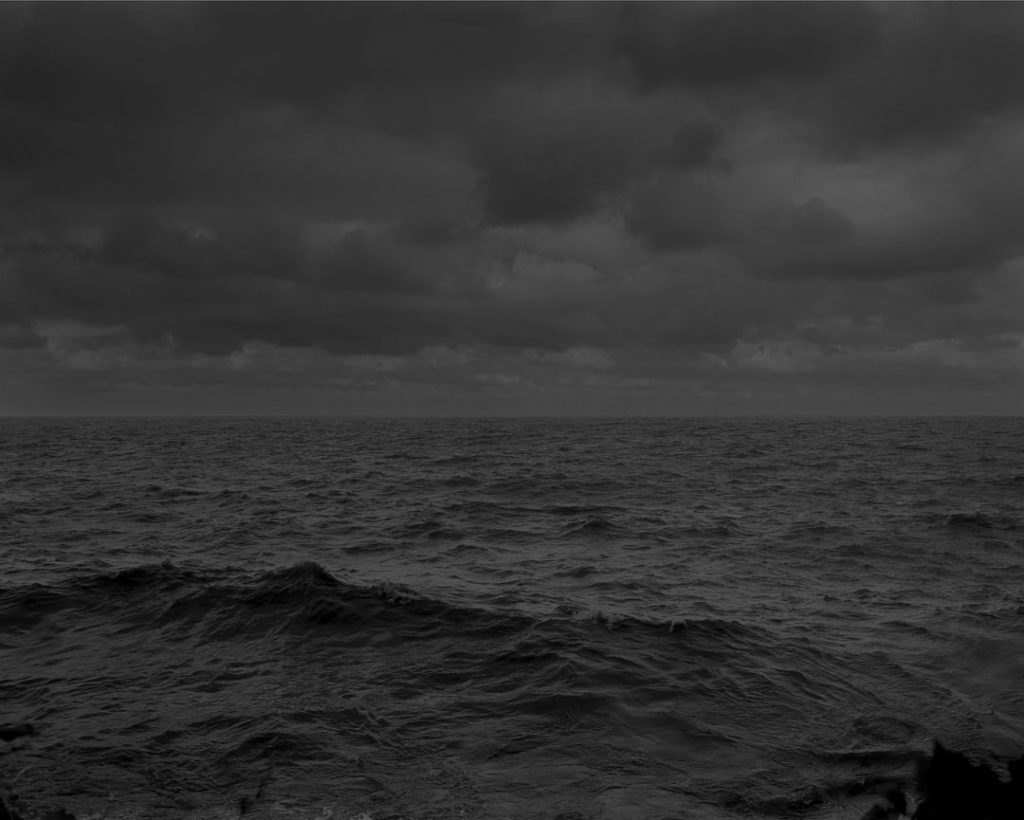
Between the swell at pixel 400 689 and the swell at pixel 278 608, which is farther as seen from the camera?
the swell at pixel 278 608

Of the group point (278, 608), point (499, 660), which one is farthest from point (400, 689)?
point (278, 608)

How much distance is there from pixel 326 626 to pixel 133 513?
909 inches

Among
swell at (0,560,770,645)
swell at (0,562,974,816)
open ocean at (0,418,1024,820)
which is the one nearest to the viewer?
open ocean at (0,418,1024,820)

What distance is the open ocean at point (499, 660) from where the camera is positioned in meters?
10.7

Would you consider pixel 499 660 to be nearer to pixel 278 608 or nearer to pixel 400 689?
pixel 400 689

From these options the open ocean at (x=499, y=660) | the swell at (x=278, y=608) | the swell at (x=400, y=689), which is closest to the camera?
the open ocean at (x=499, y=660)

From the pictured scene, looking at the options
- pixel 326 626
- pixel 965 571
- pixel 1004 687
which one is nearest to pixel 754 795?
pixel 1004 687

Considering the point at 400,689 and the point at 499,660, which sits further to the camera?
the point at 499,660

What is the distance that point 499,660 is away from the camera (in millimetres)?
15617

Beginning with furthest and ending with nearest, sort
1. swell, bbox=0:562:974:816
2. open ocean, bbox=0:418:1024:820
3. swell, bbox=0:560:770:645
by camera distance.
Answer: swell, bbox=0:560:770:645
swell, bbox=0:562:974:816
open ocean, bbox=0:418:1024:820

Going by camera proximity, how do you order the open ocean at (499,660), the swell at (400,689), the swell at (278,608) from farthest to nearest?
the swell at (278,608)
the swell at (400,689)
the open ocean at (499,660)

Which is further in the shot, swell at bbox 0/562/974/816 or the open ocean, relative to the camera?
swell at bbox 0/562/974/816

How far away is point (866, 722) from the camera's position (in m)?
13.0

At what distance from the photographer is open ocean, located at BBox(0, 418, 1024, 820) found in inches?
422
